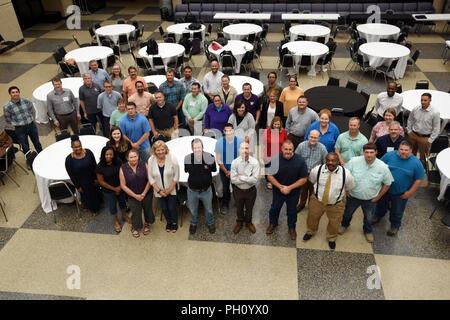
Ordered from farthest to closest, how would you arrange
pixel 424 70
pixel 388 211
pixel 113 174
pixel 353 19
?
pixel 353 19 → pixel 424 70 → pixel 388 211 → pixel 113 174

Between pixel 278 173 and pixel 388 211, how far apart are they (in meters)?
1.98

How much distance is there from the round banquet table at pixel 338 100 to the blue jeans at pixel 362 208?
229 centimetres

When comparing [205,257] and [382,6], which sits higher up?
[382,6]

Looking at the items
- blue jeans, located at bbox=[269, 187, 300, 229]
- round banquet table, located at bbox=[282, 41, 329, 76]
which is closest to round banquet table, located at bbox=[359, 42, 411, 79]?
round banquet table, located at bbox=[282, 41, 329, 76]

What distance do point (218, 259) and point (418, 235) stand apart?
107 inches

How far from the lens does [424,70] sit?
9695mm

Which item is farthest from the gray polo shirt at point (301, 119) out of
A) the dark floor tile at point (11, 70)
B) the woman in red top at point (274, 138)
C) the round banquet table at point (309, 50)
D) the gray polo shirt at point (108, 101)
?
the dark floor tile at point (11, 70)

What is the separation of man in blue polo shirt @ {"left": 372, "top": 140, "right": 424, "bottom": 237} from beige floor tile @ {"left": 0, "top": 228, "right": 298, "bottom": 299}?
1430 millimetres

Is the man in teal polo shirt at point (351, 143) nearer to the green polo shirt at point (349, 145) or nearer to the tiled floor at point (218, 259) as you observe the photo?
the green polo shirt at point (349, 145)

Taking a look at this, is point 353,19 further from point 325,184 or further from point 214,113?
point 325,184

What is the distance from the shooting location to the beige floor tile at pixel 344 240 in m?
4.71

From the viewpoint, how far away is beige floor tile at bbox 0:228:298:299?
4266 millimetres

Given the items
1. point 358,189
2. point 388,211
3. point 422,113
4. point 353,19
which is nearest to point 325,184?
point 358,189

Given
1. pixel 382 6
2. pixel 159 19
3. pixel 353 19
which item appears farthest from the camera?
pixel 159 19
